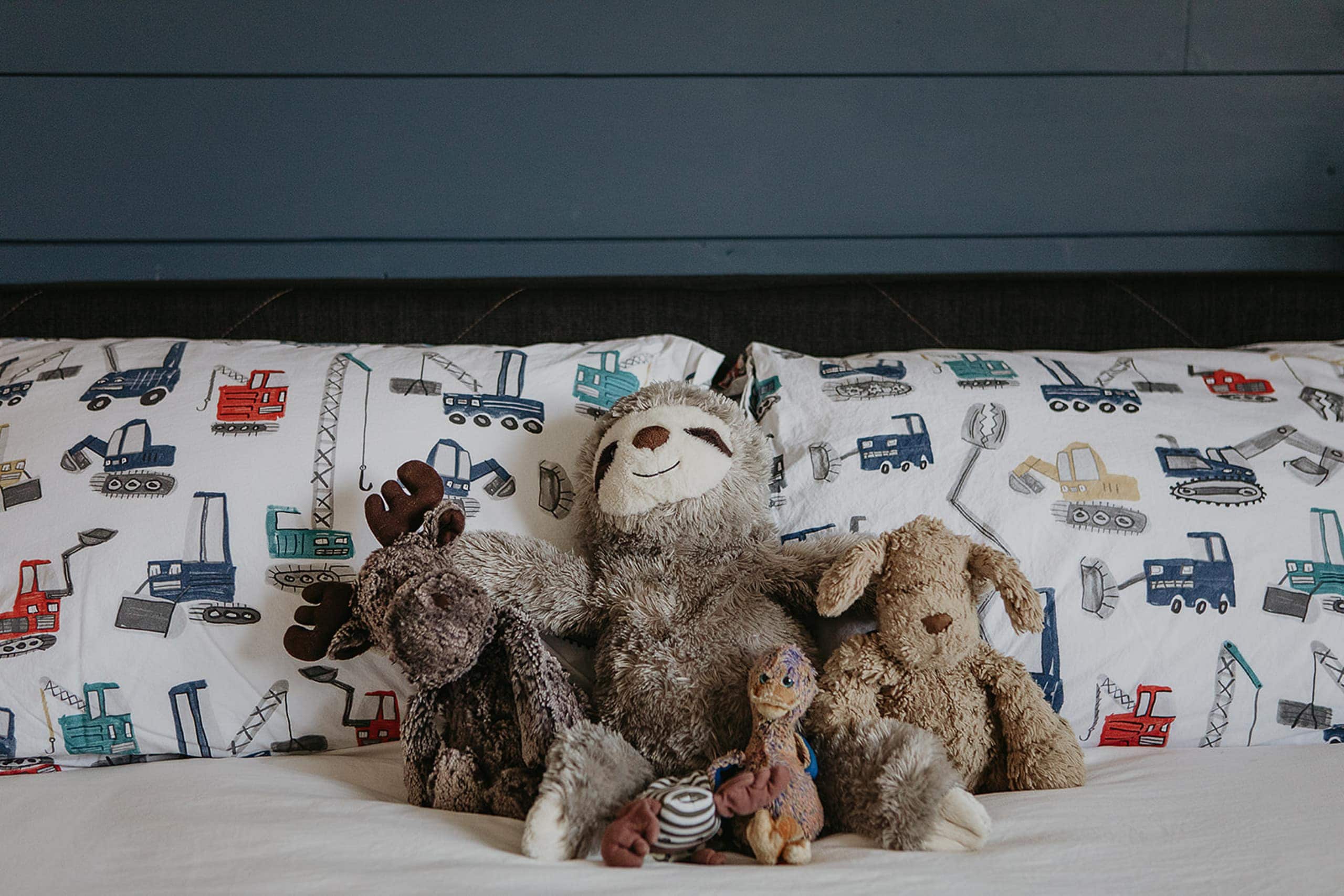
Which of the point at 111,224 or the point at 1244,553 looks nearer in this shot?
the point at 1244,553

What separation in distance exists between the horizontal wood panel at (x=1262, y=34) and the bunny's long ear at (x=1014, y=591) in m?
0.99

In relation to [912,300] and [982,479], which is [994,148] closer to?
[912,300]

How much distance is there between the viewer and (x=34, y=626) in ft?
2.97

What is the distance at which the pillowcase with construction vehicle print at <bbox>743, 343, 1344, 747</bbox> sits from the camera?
3.09 ft

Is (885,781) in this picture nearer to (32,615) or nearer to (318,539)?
(318,539)

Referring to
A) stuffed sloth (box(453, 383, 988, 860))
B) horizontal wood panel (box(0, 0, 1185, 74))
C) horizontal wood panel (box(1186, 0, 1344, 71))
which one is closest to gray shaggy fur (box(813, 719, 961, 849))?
stuffed sloth (box(453, 383, 988, 860))

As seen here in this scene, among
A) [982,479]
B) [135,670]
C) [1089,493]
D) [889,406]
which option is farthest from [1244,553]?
[135,670]

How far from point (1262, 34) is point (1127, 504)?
878 mm

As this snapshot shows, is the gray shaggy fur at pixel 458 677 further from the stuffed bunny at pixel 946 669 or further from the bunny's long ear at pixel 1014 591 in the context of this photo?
the bunny's long ear at pixel 1014 591

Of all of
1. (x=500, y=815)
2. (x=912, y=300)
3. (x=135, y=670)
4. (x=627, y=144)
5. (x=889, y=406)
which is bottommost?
(x=500, y=815)

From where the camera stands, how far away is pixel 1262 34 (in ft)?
4.58

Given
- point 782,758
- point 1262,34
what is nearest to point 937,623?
point 782,758

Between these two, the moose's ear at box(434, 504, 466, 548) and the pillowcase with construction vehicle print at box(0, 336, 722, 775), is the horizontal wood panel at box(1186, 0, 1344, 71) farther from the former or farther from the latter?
the moose's ear at box(434, 504, 466, 548)

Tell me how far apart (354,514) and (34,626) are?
31cm
